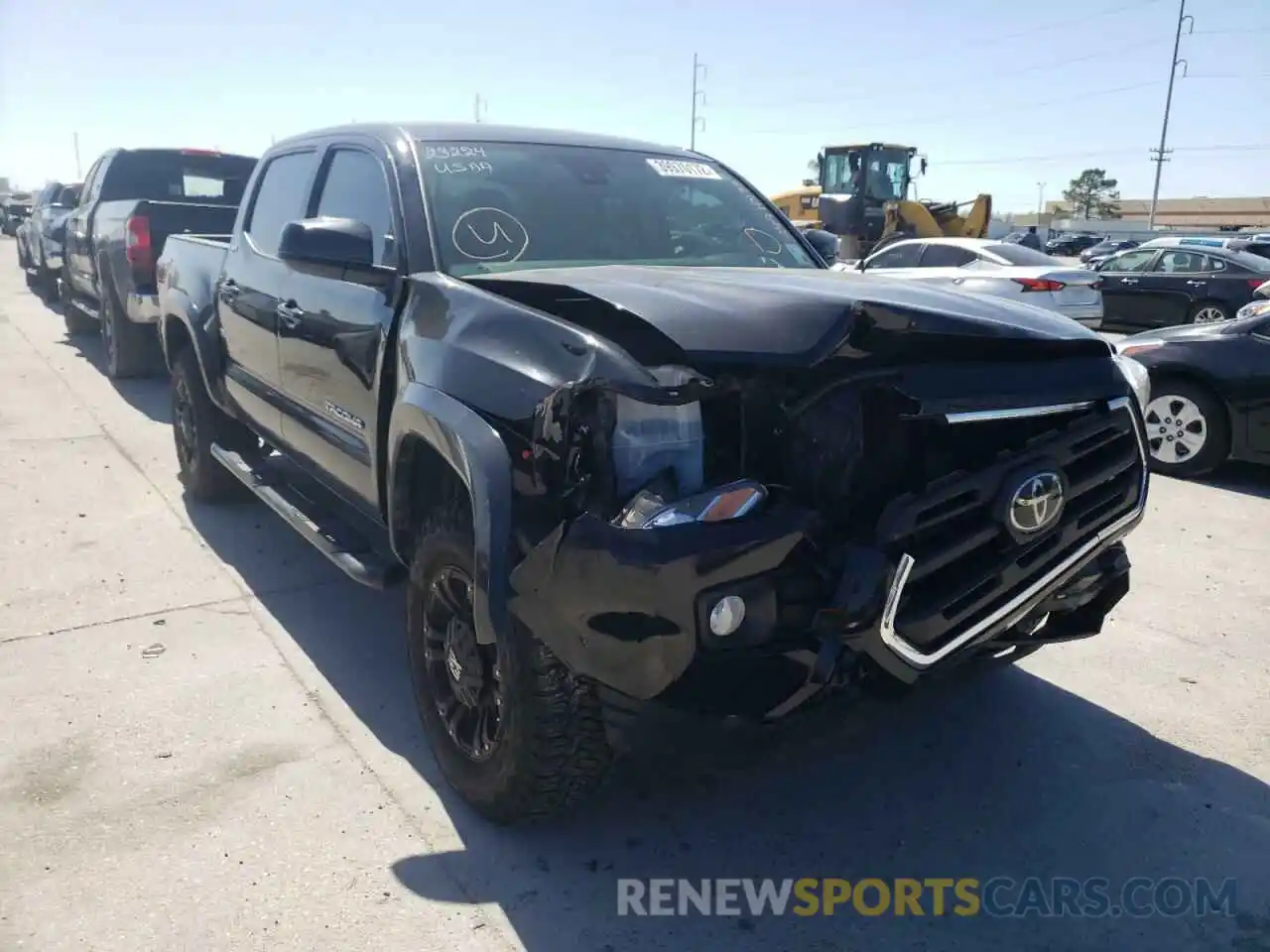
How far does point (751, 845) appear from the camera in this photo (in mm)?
2908

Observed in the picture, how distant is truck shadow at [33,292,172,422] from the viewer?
8.65m

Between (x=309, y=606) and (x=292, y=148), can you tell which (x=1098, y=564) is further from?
(x=292, y=148)

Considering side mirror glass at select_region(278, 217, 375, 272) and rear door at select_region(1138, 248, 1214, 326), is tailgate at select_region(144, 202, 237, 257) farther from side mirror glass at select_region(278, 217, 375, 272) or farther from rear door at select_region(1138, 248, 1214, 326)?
rear door at select_region(1138, 248, 1214, 326)

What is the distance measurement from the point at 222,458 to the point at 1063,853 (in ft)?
13.7

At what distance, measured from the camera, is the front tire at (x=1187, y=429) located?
6730mm

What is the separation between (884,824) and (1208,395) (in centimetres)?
500

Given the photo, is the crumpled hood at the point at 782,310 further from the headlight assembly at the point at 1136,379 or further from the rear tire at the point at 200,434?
the rear tire at the point at 200,434

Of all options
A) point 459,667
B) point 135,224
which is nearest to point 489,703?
point 459,667

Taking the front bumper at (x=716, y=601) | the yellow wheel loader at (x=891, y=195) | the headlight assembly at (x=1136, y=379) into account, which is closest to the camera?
the front bumper at (x=716, y=601)

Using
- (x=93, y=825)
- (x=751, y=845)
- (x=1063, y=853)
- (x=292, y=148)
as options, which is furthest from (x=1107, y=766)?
(x=292, y=148)

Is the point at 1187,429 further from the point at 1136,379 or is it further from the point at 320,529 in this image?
the point at 320,529

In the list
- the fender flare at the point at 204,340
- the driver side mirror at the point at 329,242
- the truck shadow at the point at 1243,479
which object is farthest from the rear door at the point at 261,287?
the truck shadow at the point at 1243,479

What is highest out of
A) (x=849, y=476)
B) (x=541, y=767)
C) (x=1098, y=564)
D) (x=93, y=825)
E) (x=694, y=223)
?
(x=694, y=223)

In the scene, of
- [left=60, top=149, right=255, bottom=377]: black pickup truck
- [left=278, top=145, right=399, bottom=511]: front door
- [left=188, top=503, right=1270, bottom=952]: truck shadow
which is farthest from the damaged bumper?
[left=60, top=149, right=255, bottom=377]: black pickup truck
